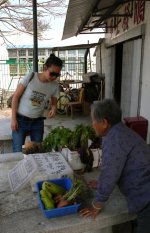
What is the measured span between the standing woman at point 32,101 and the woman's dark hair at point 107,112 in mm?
1146

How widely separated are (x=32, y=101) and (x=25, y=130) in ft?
1.25

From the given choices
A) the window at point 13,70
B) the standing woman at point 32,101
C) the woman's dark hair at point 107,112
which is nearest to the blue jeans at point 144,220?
the woman's dark hair at point 107,112

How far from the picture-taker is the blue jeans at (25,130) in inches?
117

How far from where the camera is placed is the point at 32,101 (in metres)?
2.86

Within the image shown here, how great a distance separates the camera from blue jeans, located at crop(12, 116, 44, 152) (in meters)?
2.96

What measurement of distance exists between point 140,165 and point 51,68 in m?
1.44

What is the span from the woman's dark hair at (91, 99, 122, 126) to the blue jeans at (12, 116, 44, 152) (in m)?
1.54

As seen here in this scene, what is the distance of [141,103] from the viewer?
480 cm

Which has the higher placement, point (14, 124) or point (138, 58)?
point (138, 58)

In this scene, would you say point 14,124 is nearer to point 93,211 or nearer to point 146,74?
point 93,211

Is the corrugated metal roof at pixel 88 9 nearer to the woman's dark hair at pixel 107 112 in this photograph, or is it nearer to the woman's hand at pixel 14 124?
the woman's hand at pixel 14 124

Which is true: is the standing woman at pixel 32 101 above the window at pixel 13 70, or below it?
below

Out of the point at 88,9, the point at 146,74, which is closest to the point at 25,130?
the point at 146,74

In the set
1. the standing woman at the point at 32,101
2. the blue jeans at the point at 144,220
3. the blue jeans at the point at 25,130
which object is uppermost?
the standing woman at the point at 32,101
